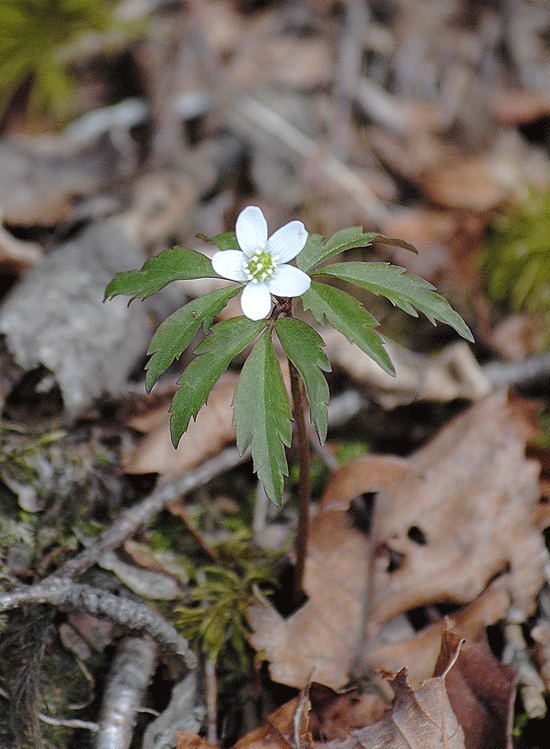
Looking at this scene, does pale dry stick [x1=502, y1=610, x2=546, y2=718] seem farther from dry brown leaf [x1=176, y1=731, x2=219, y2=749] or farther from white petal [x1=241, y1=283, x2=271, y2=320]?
white petal [x1=241, y1=283, x2=271, y2=320]

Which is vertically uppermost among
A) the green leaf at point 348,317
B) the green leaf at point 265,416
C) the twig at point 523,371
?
the green leaf at point 348,317

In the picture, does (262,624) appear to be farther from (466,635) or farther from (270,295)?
(270,295)

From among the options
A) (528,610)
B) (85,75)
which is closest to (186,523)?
(528,610)

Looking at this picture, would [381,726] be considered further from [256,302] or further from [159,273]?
[159,273]

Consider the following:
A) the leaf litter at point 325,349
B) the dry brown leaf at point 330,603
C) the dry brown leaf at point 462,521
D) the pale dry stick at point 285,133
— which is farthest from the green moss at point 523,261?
the dry brown leaf at point 330,603

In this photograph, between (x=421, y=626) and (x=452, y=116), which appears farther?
(x=452, y=116)

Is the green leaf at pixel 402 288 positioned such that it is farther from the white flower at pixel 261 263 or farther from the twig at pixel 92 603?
the twig at pixel 92 603

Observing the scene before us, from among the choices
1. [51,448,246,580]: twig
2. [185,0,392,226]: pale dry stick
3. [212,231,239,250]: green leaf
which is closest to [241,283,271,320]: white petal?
[212,231,239,250]: green leaf

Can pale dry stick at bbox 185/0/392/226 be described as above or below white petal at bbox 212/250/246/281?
below
